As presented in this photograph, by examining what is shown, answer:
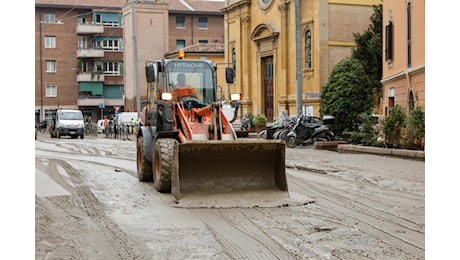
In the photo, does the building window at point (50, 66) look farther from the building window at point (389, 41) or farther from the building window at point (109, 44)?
the building window at point (389, 41)

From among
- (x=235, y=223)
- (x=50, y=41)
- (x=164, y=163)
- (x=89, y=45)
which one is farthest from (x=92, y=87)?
(x=235, y=223)

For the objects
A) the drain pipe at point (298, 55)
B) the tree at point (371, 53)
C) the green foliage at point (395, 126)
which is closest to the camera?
the green foliage at point (395, 126)

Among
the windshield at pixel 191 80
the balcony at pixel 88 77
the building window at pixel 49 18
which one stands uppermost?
the building window at pixel 49 18

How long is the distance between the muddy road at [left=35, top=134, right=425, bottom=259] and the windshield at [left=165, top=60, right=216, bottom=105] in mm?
2058

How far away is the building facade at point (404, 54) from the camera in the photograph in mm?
19375

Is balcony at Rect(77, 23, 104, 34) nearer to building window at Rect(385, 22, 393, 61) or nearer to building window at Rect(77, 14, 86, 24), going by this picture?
building window at Rect(77, 14, 86, 24)

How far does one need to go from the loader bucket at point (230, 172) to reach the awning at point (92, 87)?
5881 cm

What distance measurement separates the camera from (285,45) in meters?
35.9

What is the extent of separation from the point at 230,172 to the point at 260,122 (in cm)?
2565

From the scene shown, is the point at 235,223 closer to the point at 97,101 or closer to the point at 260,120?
the point at 260,120

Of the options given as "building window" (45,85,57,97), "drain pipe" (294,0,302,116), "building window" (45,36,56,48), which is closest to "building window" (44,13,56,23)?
"building window" (45,36,56,48)

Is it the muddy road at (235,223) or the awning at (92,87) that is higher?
the awning at (92,87)

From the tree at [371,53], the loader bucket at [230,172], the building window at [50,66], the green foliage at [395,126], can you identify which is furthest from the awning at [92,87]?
the loader bucket at [230,172]

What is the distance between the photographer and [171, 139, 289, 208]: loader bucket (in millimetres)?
10086
